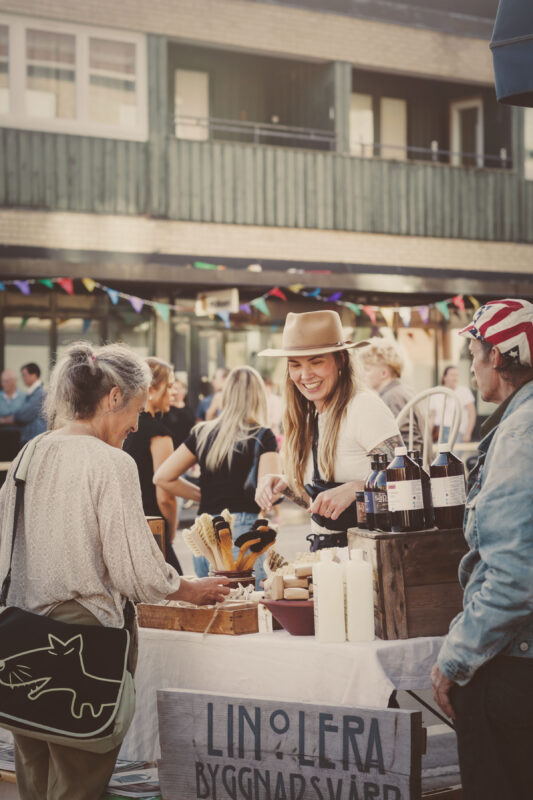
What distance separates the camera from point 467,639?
107 inches

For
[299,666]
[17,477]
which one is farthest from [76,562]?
[299,666]

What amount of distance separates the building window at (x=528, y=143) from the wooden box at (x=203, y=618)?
Answer: 16.4 meters

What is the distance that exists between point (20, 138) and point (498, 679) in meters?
13.6

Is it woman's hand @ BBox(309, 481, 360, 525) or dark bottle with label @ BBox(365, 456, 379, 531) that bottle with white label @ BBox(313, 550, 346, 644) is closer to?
dark bottle with label @ BBox(365, 456, 379, 531)

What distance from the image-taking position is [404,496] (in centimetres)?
341

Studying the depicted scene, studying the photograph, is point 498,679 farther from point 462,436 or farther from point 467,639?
point 462,436

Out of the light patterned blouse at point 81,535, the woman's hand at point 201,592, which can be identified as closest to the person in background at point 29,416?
the woman's hand at point 201,592

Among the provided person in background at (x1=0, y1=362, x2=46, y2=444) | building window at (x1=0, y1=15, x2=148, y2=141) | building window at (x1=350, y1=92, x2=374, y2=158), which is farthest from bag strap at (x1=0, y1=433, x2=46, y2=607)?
building window at (x1=350, y1=92, x2=374, y2=158)

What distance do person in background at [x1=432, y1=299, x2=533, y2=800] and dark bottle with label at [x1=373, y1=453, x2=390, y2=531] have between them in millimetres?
557

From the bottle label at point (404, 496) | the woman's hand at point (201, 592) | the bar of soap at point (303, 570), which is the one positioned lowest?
the woman's hand at point (201, 592)

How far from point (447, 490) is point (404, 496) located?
178 mm

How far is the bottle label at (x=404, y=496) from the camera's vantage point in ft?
11.2

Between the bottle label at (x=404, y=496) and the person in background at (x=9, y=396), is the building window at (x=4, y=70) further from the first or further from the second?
the bottle label at (x=404, y=496)

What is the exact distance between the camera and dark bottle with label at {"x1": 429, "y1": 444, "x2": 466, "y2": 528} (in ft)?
11.4
